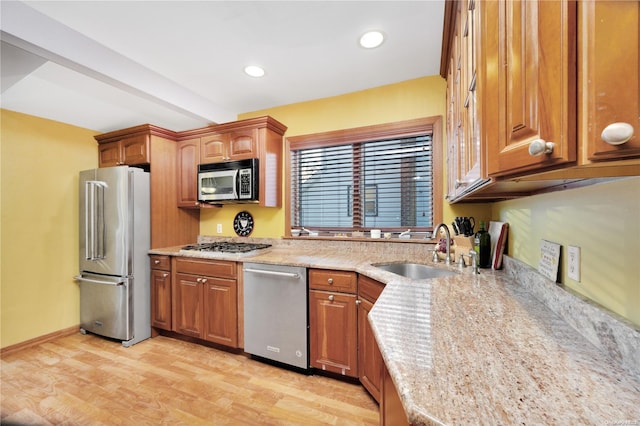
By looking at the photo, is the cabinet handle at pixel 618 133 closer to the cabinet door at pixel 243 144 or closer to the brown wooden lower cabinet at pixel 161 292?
the cabinet door at pixel 243 144

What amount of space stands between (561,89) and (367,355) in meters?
1.75

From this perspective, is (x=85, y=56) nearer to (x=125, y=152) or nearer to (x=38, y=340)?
(x=125, y=152)

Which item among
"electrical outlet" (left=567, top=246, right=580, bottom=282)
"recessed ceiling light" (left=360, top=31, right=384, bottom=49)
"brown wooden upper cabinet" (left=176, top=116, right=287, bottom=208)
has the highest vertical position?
"recessed ceiling light" (left=360, top=31, right=384, bottom=49)

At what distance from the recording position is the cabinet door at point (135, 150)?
289 centimetres

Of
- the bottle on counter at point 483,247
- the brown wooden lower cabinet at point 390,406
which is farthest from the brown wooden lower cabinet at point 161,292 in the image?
the bottle on counter at point 483,247

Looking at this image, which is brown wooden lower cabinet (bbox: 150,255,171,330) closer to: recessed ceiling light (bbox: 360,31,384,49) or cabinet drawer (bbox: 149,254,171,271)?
cabinet drawer (bbox: 149,254,171,271)

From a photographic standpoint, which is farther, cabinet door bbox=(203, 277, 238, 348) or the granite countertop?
cabinet door bbox=(203, 277, 238, 348)

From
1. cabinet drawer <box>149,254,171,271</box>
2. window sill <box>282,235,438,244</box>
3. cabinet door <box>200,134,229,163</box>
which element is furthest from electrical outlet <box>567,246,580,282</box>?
cabinet drawer <box>149,254,171,271</box>

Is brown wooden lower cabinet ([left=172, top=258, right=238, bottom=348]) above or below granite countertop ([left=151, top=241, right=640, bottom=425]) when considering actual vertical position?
below

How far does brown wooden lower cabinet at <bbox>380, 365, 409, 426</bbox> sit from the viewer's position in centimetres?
81

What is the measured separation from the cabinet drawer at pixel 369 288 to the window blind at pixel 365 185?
88 cm

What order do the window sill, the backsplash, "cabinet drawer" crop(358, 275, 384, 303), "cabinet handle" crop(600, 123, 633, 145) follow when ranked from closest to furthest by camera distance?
"cabinet handle" crop(600, 123, 633, 145)
the backsplash
"cabinet drawer" crop(358, 275, 384, 303)
the window sill

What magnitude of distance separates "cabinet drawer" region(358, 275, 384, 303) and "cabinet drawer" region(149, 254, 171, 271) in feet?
6.78

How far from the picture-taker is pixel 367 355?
1.76m
